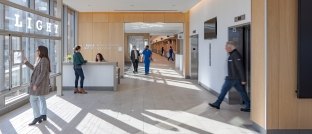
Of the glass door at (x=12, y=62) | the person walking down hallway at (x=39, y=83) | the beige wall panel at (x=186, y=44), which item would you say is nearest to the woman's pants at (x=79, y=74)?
the glass door at (x=12, y=62)

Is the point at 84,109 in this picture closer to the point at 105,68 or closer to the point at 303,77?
the point at 105,68

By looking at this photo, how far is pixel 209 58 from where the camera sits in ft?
36.5

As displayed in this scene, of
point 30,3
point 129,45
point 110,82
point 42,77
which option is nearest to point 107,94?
point 110,82

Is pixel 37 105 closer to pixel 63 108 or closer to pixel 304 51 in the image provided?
pixel 63 108

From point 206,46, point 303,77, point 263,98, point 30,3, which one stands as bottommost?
point 263,98

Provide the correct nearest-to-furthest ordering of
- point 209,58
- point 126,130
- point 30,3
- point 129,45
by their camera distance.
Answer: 1. point 126,130
2. point 30,3
3. point 209,58
4. point 129,45

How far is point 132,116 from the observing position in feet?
23.0

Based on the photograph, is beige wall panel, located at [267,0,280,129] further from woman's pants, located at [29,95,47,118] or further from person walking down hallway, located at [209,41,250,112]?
woman's pants, located at [29,95,47,118]

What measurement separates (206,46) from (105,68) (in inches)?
132

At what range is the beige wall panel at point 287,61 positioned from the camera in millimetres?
5234

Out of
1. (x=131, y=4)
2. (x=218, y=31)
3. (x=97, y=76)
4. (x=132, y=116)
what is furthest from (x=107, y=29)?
(x=132, y=116)

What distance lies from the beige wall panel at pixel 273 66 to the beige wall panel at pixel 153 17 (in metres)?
11.2

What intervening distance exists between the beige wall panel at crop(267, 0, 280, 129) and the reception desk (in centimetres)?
670

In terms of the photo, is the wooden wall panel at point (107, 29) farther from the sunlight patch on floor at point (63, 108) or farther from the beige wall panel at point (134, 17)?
the sunlight patch on floor at point (63, 108)
